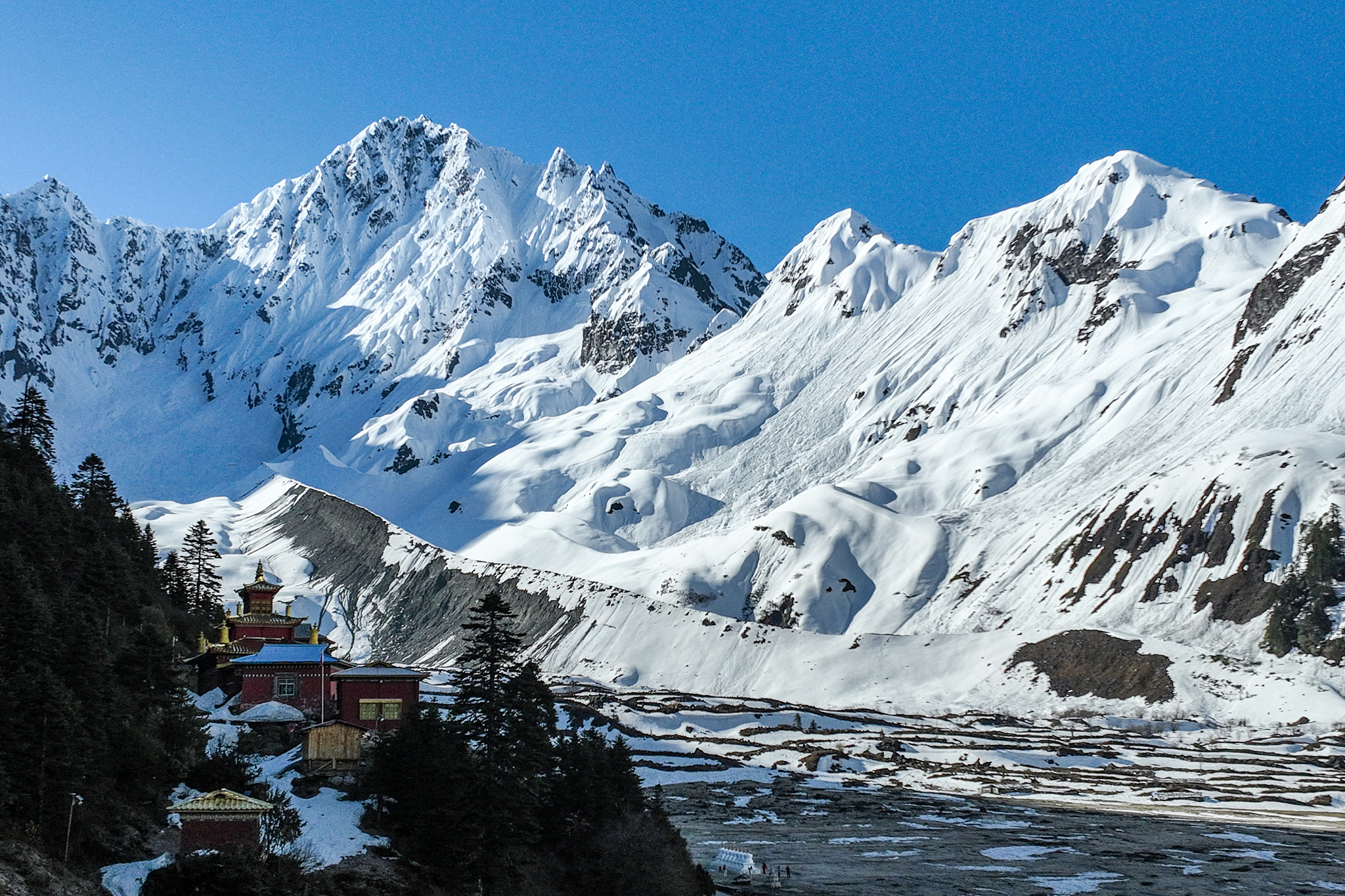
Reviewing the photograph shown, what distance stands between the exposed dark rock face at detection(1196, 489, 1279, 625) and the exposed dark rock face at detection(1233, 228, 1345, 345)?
52.6 m

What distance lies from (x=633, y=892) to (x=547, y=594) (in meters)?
131

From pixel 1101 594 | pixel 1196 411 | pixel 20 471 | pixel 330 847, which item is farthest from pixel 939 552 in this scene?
pixel 330 847

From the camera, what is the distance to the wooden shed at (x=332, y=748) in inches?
2288

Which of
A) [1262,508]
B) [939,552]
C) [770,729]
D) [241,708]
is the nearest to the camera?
[241,708]

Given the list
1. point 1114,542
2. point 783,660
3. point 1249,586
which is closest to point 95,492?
point 783,660

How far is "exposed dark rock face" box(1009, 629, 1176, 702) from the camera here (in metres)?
133

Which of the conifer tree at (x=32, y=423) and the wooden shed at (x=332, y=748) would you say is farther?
the conifer tree at (x=32, y=423)

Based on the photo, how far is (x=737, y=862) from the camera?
66.7m

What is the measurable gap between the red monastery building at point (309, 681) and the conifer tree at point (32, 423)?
29753 mm

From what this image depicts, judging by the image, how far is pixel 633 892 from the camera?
187 feet

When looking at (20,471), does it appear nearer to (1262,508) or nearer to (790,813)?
(790,813)

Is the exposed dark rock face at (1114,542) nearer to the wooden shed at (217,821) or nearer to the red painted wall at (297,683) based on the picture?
the red painted wall at (297,683)

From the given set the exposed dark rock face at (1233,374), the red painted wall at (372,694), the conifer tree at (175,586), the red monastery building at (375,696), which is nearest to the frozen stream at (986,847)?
the red painted wall at (372,694)

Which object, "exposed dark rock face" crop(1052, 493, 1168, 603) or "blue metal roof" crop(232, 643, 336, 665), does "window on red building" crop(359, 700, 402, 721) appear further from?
"exposed dark rock face" crop(1052, 493, 1168, 603)
